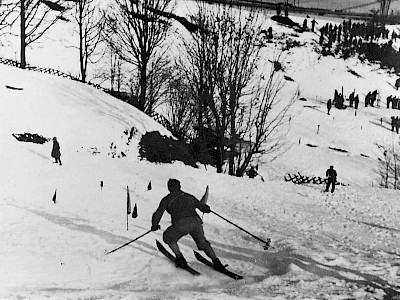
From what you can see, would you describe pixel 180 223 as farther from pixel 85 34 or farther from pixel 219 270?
pixel 85 34

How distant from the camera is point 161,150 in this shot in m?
18.0

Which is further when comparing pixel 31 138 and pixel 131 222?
pixel 31 138

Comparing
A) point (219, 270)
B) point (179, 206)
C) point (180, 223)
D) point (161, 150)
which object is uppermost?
point (161, 150)

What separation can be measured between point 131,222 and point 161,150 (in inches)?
325

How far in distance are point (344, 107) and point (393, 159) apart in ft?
29.3

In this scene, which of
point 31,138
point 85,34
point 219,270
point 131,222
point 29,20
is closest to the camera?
point 219,270

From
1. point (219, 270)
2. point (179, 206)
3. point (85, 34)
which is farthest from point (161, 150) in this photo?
point (85, 34)

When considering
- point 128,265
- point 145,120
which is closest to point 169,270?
point 128,265

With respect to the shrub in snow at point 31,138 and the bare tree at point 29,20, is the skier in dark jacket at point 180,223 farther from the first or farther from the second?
the bare tree at point 29,20

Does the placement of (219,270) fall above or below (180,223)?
below

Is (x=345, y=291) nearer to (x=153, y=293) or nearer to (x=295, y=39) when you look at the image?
(x=153, y=293)

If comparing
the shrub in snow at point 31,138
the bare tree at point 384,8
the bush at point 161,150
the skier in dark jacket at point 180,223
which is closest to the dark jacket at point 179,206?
the skier in dark jacket at point 180,223

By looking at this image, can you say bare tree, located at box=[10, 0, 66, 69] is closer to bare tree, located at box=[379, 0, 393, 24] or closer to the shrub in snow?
the shrub in snow

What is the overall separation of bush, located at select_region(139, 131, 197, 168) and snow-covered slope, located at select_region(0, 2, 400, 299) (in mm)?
488
